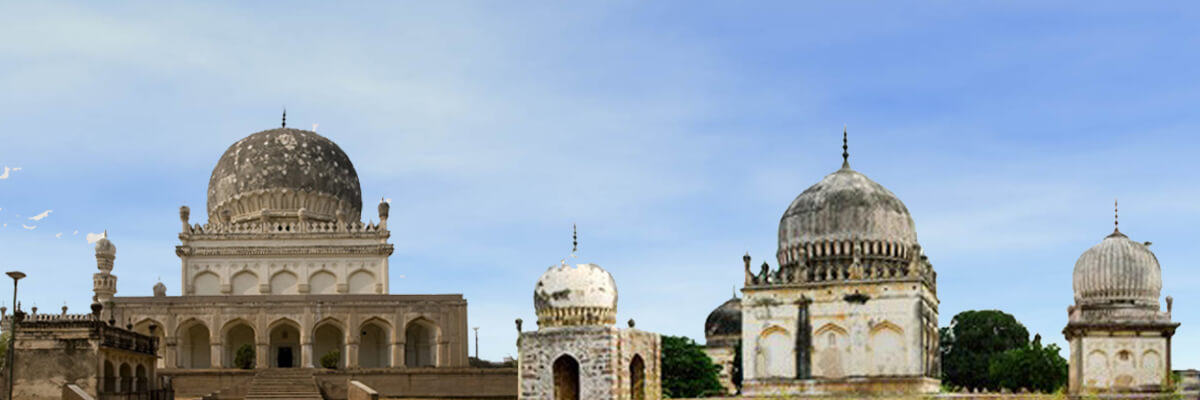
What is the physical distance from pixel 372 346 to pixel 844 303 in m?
19.2

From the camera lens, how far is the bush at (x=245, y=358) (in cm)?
3725

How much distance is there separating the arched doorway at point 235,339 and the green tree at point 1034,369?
22698 millimetres

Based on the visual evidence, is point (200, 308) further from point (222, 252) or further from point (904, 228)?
point (904, 228)

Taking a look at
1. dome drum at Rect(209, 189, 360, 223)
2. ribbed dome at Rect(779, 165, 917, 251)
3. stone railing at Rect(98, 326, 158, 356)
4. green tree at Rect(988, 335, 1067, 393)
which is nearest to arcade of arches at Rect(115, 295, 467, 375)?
dome drum at Rect(209, 189, 360, 223)

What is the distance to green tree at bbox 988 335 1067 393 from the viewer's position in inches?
1563

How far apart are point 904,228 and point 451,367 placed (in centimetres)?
1409

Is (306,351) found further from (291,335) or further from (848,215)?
(848,215)

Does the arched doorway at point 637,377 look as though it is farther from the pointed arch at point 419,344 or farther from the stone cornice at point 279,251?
the stone cornice at point 279,251

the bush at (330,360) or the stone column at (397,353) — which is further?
the stone column at (397,353)

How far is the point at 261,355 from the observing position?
37.4 meters

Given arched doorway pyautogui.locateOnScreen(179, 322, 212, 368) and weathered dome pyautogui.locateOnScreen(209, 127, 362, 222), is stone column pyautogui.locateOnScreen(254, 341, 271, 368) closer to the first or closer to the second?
arched doorway pyautogui.locateOnScreen(179, 322, 212, 368)

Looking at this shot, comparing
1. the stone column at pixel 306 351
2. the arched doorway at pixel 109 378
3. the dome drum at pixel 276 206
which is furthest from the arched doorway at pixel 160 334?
the arched doorway at pixel 109 378

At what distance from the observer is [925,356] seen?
81.6ft

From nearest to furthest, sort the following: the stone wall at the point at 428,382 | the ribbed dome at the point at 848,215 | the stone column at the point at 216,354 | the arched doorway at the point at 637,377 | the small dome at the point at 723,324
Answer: the arched doorway at the point at 637,377 → the ribbed dome at the point at 848,215 → the stone wall at the point at 428,382 → the stone column at the point at 216,354 → the small dome at the point at 723,324
